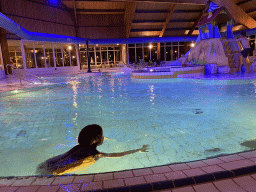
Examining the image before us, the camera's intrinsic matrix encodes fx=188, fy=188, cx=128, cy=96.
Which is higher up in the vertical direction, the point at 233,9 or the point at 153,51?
the point at 233,9

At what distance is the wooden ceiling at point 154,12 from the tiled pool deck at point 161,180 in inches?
677

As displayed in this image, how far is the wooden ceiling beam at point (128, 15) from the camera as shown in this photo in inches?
698

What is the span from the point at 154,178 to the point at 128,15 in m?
20.1

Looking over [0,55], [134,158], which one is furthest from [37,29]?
[134,158]

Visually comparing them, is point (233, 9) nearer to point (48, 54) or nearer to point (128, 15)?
point (128, 15)

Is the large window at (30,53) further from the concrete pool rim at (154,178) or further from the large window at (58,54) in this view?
the concrete pool rim at (154,178)

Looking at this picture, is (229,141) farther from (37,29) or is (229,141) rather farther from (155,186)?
(37,29)

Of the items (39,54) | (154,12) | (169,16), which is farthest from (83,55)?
(169,16)

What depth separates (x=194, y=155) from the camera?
98.8 inches

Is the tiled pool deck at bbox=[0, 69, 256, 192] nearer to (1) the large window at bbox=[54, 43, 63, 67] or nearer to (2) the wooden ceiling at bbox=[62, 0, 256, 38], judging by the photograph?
(2) the wooden ceiling at bbox=[62, 0, 256, 38]

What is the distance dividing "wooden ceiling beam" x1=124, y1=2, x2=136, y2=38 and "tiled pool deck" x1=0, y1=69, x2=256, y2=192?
17.7 m

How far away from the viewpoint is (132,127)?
12.0ft

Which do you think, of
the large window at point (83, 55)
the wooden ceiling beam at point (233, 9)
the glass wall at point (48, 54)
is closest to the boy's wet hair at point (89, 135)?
the wooden ceiling beam at point (233, 9)

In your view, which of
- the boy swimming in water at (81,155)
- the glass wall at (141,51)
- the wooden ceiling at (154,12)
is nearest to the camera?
the boy swimming in water at (81,155)
